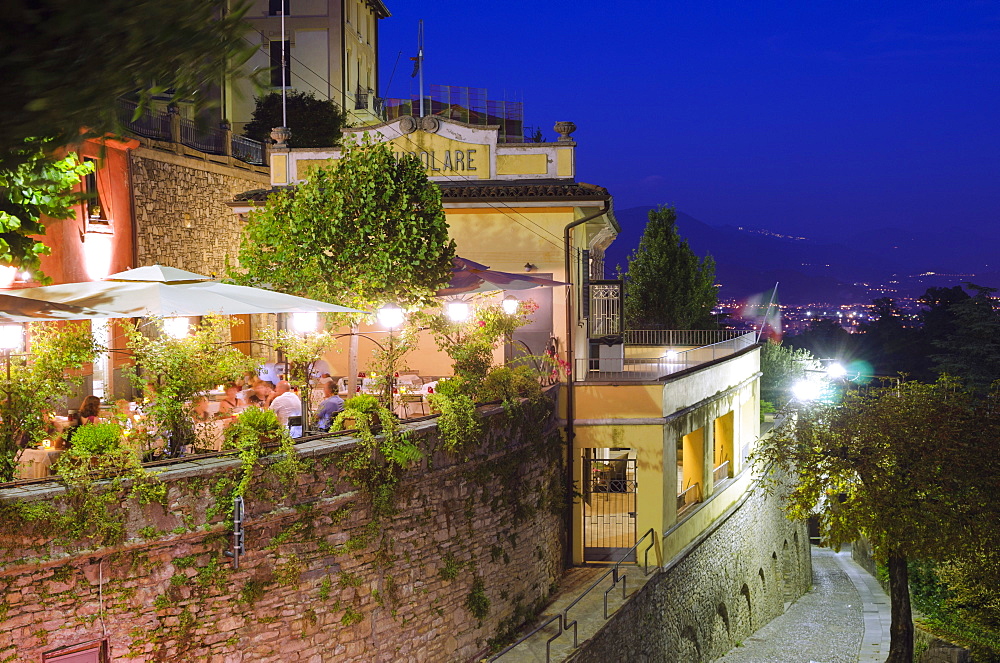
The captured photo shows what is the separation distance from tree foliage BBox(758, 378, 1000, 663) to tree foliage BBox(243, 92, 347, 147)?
64.2 ft

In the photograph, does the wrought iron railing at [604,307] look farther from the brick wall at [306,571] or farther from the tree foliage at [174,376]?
the tree foliage at [174,376]

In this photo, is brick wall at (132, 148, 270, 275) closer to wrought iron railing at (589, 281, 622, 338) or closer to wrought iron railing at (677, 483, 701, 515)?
wrought iron railing at (589, 281, 622, 338)

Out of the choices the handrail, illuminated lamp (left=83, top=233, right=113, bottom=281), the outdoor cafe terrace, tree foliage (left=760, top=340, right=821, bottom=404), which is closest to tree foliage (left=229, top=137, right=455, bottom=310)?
the outdoor cafe terrace

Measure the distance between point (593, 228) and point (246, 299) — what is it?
11843mm

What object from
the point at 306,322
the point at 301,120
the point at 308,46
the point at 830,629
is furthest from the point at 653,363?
the point at 308,46

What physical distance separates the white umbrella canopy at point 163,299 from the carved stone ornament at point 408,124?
885 centimetres

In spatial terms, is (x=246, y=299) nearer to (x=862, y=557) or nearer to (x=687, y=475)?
(x=687, y=475)

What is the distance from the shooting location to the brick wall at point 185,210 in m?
18.8

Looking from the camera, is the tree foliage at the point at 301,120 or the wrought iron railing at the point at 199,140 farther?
the tree foliage at the point at 301,120

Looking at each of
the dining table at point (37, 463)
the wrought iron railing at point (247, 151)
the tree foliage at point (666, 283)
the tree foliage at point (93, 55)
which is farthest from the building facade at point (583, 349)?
the tree foliage at point (666, 283)

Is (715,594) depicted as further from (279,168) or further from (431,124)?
(279,168)

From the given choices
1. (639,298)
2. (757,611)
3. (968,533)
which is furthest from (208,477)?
(639,298)

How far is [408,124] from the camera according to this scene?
63.9ft

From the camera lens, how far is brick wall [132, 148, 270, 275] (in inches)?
742
